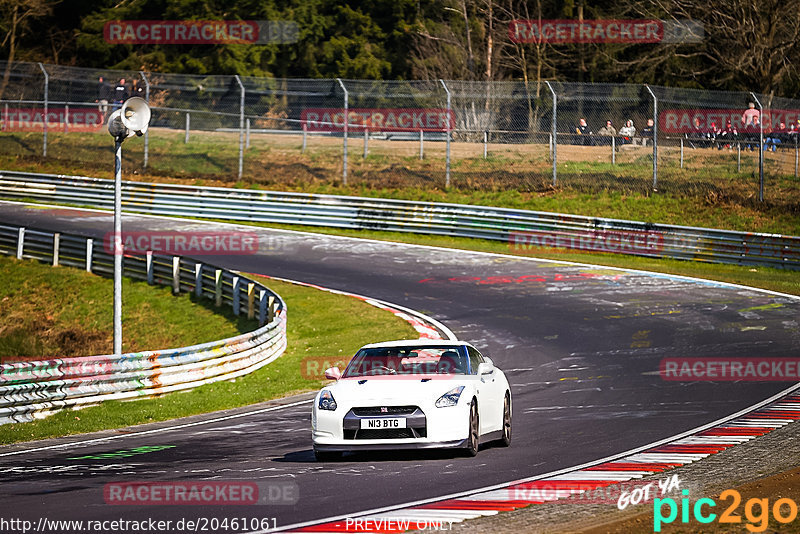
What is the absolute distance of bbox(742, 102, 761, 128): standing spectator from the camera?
103 feet

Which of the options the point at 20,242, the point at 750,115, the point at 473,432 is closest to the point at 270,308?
the point at 473,432

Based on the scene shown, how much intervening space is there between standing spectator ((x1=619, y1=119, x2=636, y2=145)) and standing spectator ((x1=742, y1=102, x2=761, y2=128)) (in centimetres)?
341

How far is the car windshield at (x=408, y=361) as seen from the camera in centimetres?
1130

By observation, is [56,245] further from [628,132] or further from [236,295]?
[628,132]

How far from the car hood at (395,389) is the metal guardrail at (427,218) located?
64.1 ft

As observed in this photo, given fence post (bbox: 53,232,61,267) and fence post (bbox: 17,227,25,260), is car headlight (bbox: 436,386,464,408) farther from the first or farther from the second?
fence post (bbox: 17,227,25,260)

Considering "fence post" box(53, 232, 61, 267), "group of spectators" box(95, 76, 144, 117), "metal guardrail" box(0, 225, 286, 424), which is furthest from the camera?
"group of spectators" box(95, 76, 144, 117)

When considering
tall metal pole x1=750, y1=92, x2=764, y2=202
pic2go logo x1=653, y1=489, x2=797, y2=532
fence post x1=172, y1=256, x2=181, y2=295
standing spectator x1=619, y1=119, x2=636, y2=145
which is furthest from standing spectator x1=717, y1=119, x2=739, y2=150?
pic2go logo x1=653, y1=489, x2=797, y2=532

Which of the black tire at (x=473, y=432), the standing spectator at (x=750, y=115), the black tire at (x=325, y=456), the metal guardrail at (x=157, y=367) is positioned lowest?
the metal guardrail at (x=157, y=367)

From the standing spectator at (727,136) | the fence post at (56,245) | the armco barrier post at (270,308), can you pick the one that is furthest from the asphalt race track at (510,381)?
the standing spectator at (727,136)

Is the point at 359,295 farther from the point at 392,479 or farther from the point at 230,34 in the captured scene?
the point at 230,34

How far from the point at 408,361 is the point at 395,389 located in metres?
1.05

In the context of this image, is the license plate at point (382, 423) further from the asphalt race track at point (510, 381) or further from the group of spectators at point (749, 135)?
the group of spectators at point (749, 135)

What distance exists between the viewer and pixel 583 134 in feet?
112
